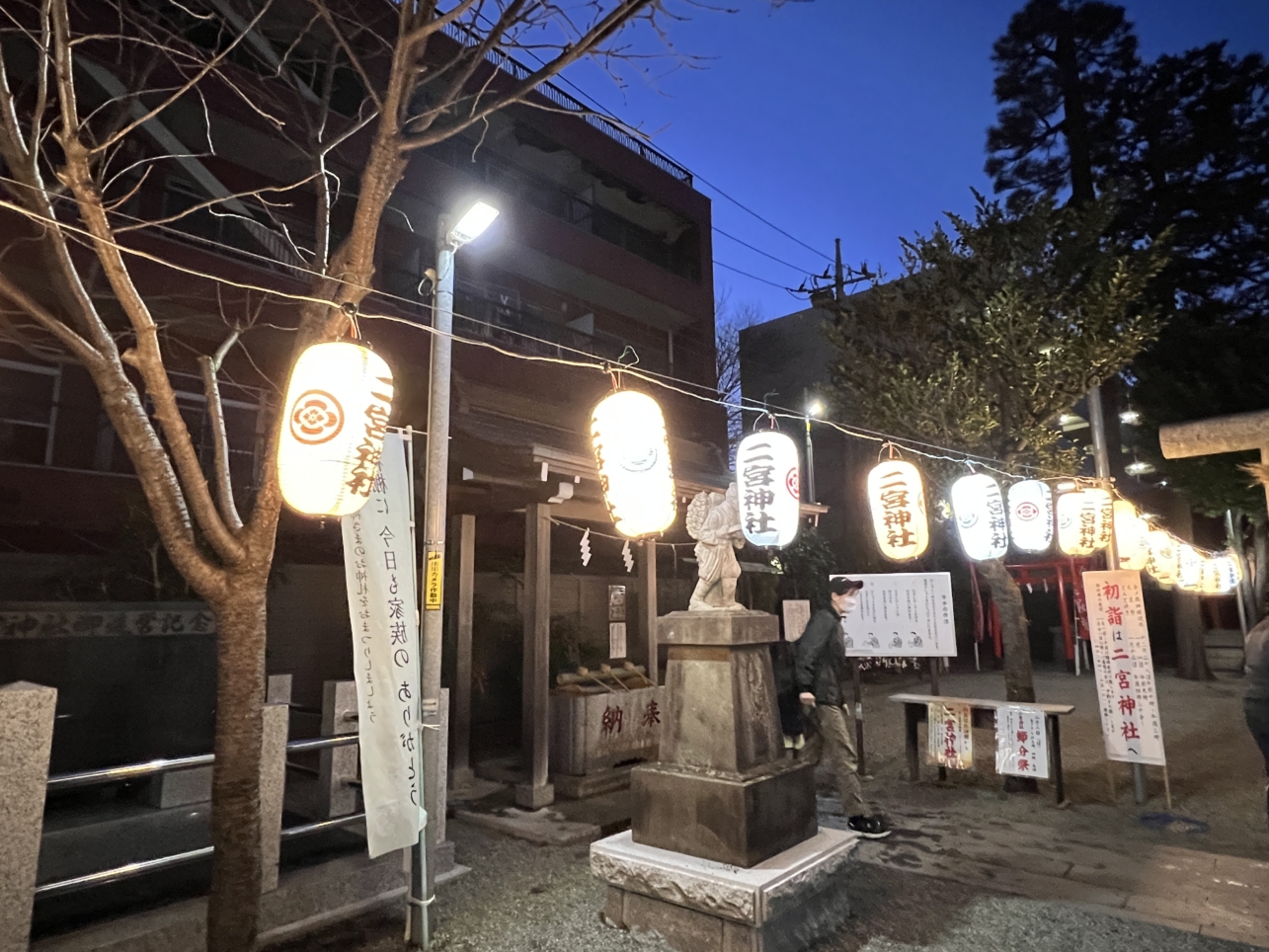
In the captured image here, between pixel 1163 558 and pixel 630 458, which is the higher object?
pixel 630 458

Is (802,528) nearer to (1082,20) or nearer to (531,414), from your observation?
(531,414)

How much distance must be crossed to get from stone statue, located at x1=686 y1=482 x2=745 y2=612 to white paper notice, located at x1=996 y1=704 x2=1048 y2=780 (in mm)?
5068

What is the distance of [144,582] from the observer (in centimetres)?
1005

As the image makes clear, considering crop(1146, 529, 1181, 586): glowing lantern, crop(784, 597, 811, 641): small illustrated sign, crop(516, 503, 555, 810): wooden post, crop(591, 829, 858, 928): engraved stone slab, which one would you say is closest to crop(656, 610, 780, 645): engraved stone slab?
crop(591, 829, 858, 928): engraved stone slab

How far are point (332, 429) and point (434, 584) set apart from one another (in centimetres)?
168

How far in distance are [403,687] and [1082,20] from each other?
27719mm

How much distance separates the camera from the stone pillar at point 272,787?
520 cm

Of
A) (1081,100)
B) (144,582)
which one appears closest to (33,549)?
(144,582)

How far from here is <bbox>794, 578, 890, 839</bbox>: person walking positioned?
7598mm

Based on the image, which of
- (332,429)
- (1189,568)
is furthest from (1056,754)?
(1189,568)

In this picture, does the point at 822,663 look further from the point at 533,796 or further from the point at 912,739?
the point at 533,796

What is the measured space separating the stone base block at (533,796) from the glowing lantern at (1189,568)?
13.7 metres

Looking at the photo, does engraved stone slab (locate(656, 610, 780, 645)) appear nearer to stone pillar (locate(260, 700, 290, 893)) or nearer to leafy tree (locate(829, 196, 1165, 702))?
stone pillar (locate(260, 700, 290, 893))

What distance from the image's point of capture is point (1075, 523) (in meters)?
9.37
